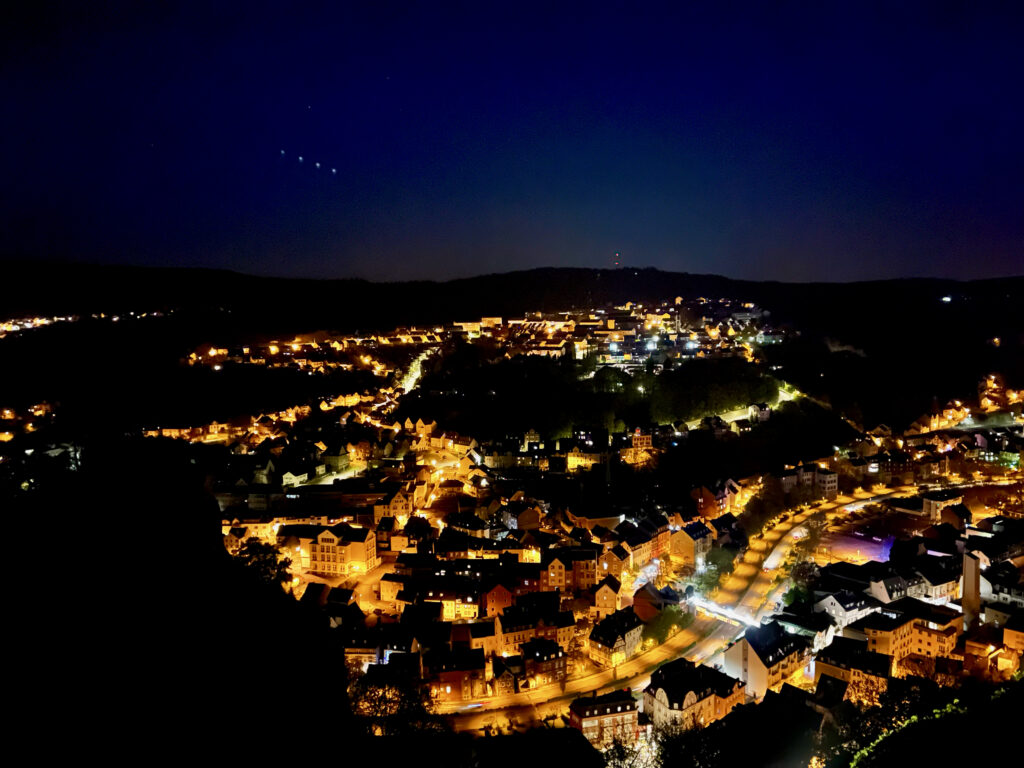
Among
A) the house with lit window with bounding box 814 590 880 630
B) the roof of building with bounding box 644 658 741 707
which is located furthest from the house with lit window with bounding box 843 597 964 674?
the roof of building with bounding box 644 658 741 707

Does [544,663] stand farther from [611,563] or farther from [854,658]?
[854,658]

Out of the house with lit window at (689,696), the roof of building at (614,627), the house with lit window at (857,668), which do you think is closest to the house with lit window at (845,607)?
the house with lit window at (857,668)

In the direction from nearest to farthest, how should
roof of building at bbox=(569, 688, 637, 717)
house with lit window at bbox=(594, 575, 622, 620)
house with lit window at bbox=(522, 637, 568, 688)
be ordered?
roof of building at bbox=(569, 688, 637, 717) < house with lit window at bbox=(522, 637, 568, 688) < house with lit window at bbox=(594, 575, 622, 620)

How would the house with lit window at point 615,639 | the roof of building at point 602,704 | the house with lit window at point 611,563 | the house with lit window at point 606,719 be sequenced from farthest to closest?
the house with lit window at point 611,563, the house with lit window at point 615,639, the roof of building at point 602,704, the house with lit window at point 606,719

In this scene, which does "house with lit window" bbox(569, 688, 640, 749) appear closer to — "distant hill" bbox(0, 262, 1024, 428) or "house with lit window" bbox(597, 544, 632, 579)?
"house with lit window" bbox(597, 544, 632, 579)

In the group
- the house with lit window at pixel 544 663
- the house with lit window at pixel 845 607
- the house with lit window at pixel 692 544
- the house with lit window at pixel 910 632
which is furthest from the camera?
the house with lit window at pixel 692 544

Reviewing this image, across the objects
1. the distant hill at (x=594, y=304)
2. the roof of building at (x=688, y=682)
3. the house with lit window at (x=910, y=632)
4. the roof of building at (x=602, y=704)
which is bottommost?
the house with lit window at (x=910, y=632)

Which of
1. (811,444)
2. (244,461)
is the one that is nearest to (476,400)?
(244,461)

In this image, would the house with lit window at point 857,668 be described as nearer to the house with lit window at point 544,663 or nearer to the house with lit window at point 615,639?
the house with lit window at point 615,639
